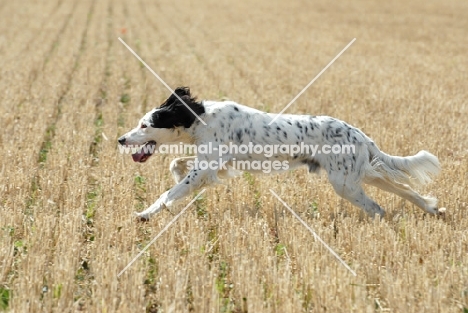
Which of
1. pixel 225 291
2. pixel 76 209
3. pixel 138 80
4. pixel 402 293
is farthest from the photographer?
pixel 138 80

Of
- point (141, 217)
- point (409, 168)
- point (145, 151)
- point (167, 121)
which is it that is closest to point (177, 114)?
point (167, 121)

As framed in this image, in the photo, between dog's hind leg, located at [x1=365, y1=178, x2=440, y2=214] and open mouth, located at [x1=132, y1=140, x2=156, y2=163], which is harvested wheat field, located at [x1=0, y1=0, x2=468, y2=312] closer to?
dog's hind leg, located at [x1=365, y1=178, x2=440, y2=214]

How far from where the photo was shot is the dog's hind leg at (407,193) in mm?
5633

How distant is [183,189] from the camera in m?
5.54

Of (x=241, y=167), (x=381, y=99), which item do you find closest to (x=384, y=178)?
(x=241, y=167)

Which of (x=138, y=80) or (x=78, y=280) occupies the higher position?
(x=78, y=280)

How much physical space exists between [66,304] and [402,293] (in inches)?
82.8

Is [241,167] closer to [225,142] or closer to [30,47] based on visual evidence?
[225,142]

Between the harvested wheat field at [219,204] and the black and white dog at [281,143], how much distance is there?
0.28m

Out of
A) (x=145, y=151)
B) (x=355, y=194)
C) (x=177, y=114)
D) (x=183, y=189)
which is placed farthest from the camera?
(x=145, y=151)

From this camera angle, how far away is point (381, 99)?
35.3 ft

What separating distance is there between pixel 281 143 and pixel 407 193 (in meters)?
1.26

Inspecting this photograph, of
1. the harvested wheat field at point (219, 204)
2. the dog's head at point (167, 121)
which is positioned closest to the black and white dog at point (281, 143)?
the dog's head at point (167, 121)

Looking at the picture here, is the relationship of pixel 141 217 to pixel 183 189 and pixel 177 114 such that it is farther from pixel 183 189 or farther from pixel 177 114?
pixel 177 114
